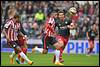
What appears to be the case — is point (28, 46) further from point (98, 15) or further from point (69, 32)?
point (98, 15)

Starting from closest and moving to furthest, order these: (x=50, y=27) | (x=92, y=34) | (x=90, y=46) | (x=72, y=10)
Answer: (x=50, y=27)
(x=72, y=10)
(x=90, y=46)
(x=92, y=34)

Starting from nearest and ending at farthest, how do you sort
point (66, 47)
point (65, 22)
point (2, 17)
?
point (65, 22) → point (66, 47) → point (2, 17)

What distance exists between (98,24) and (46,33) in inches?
145

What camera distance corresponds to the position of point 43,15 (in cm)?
1432

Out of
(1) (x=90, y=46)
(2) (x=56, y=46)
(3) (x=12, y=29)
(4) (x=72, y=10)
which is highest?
(4) (x=72, y=10)

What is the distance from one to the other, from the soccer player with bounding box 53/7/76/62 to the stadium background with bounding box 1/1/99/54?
0.54 meters

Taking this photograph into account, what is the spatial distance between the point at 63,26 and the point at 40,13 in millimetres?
3340

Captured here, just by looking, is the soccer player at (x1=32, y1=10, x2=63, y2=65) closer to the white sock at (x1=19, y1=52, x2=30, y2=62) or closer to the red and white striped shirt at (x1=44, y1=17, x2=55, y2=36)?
the red and white striped shirt at (x1=44, y1=17, x2=55, y2=36)

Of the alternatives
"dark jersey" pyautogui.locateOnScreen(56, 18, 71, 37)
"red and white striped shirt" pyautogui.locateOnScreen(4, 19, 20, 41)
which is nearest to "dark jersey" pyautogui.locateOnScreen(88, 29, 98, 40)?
"dark jersey" pyautogui.locateOnScreen(56, 18, 71, 37)

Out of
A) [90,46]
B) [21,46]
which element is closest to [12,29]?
[21,46]

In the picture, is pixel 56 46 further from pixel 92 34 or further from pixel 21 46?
pixel 92 34

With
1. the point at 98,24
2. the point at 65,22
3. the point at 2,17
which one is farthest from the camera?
the point at 98,24

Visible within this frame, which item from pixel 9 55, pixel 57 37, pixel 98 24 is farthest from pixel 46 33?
pixel 98 24

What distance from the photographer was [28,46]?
472 inches
